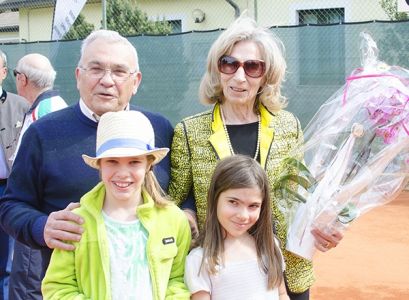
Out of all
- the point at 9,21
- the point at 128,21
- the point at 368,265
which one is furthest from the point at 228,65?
the point at 9,21

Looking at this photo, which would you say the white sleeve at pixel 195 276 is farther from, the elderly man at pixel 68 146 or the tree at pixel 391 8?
the tree at pixel 391 8

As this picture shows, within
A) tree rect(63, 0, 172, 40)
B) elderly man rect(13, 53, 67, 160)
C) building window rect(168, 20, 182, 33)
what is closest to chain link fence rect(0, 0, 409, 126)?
tree rect(63, 0, 172, 40)

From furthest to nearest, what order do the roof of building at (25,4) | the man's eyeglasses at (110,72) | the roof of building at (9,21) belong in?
1. the roof of building at (9,21)
2. the roof of building at (25,4)
3. the man's eyeglasses at (110,72)

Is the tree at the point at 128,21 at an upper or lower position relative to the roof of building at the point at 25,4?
lower

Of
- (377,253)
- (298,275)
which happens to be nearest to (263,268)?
(298,275)

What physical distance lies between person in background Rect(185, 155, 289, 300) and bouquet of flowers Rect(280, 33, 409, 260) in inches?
6.8

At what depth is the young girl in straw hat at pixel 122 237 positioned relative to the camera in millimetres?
2299

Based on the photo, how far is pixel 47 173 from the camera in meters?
2.58

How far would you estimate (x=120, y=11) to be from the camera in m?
13.9

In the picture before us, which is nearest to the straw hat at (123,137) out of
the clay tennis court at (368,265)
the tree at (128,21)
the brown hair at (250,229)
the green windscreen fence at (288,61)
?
the brown hair at (250,229)

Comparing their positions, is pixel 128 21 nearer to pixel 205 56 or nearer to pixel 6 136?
pixel 205 56

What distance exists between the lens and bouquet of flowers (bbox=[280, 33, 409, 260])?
2.51 m

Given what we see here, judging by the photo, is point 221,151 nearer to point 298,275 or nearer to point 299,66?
point 298,275

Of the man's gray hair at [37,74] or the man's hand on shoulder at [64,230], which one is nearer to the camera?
the man's hand on shoulder at [64,230]
